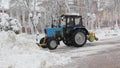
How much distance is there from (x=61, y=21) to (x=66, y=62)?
24.6ft

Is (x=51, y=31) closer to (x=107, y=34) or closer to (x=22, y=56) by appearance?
(x=22, y=56)

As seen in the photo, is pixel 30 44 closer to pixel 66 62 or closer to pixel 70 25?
pixel 66 62

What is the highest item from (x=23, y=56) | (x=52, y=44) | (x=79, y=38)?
(x=23, y=56)

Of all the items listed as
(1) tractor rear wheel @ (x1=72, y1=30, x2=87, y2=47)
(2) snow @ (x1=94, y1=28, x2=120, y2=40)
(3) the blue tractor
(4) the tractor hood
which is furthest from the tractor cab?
(2) snow @ (x1=94, y1=28, x2=120, y2=40)

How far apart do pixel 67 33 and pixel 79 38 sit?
0.99 meters

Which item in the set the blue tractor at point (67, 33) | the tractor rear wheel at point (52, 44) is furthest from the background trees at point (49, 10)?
Result: the tractor rear wheel at point (52, 44)

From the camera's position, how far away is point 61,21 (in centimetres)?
2161

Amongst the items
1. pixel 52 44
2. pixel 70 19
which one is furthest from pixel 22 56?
pixel 70 19

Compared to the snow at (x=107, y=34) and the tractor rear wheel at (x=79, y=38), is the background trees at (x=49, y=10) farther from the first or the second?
the tractor rear wheel at (x=79, y=38)

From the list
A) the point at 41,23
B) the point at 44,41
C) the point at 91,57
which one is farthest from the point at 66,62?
the point at 41,23

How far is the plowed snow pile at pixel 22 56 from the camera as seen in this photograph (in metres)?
12.5

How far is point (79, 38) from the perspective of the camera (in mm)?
21703

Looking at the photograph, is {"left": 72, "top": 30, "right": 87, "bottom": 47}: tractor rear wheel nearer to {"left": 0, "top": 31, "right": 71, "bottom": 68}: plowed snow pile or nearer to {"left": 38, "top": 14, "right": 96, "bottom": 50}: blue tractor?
{"left": 38, "top": 14, "right": 96, "bottom": 50}: blue tractor

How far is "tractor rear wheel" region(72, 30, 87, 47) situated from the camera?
2145 cm
